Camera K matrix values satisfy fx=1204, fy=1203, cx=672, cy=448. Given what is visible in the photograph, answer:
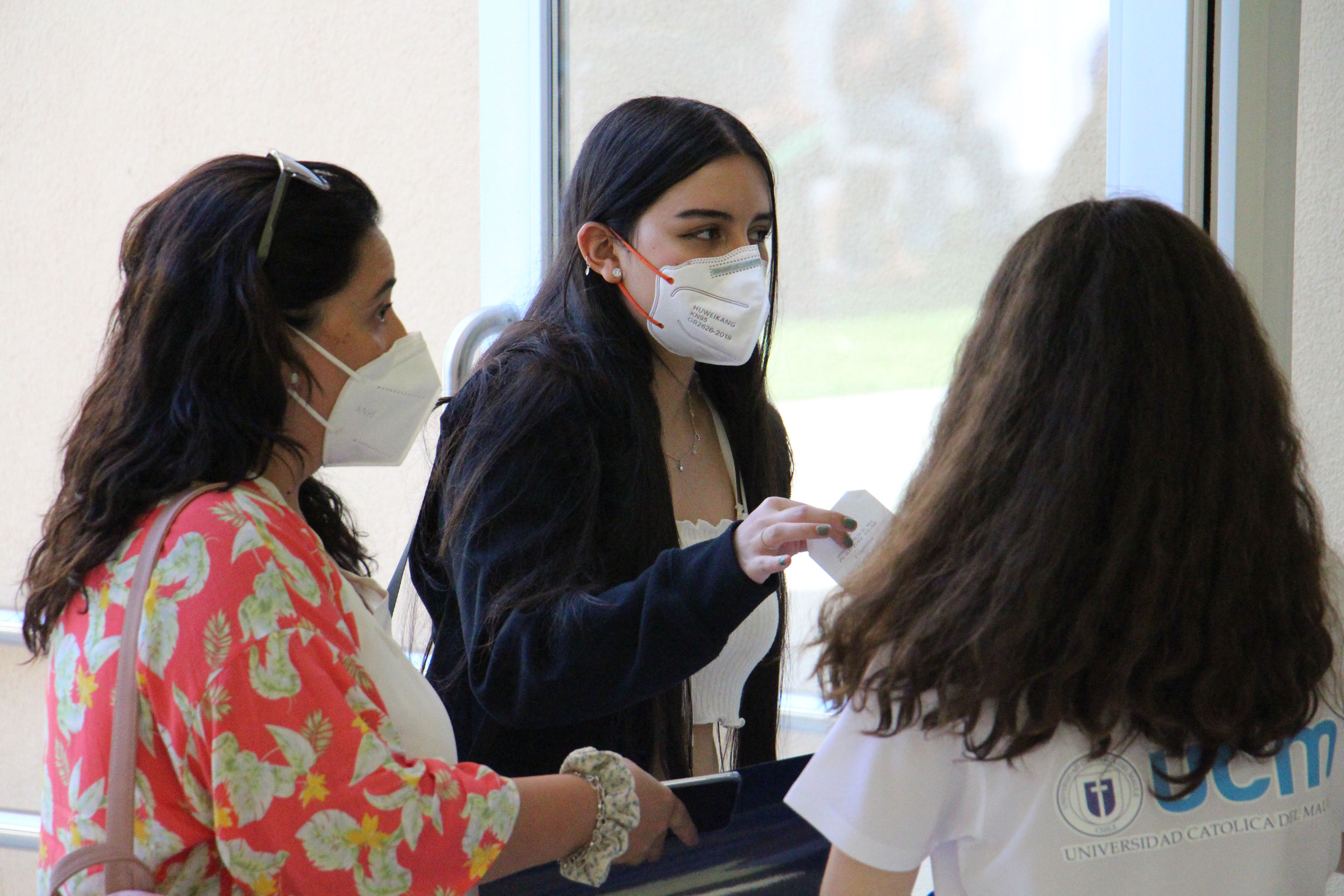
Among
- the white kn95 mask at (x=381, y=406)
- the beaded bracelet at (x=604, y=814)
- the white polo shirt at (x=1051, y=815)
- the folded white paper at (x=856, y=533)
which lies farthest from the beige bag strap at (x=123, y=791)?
the folded white paper at (x=856, y=533)

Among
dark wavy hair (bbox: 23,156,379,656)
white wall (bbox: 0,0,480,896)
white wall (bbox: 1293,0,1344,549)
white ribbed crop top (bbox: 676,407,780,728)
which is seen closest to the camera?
dark wavy hair (bbox: 23,156,379,656)

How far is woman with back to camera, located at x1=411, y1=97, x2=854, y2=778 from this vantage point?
4.31 ft

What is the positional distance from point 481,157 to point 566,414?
1213 mm

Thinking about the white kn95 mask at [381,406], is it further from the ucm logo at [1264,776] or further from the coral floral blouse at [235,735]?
the ucm logo at [1264,776]

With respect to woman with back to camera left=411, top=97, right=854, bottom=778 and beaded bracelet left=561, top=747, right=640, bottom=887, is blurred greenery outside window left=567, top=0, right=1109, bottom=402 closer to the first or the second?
woman with back to camera left=411, top=97, right=854, bottom=778

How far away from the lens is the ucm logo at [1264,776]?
37.1 inches

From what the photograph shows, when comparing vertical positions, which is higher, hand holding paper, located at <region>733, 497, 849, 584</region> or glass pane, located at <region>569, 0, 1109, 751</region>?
glass pane, located at <region>569, 0, 1109, 751</region>

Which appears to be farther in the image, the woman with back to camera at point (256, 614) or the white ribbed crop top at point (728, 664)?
the white ribbed crop top at point (728, 664)

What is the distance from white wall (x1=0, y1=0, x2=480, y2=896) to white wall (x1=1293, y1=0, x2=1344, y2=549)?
1870 mm

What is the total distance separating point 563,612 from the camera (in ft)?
4.36

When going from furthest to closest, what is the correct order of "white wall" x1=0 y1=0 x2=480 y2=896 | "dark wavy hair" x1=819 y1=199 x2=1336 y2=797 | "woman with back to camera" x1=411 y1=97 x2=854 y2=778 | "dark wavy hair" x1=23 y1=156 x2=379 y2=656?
"white wall" x1=0 y1=0 x2=480 y2=896 < "woman with back to camera" x1=411 y1=97 x2=854 y2=778 < "dark wavy hair" x1=23 y1=156 x2=379 y2=656 < "dark wavy hair" x1=819 y1=199 x2=1336 y2=797

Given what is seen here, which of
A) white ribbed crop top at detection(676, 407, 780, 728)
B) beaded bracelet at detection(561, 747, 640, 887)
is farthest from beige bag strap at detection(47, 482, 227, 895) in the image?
white ribbed crop top at detection(676, 407, 780, 728)

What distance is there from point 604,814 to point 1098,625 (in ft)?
1.76

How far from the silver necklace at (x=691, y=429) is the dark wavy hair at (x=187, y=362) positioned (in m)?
0.60
